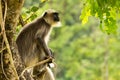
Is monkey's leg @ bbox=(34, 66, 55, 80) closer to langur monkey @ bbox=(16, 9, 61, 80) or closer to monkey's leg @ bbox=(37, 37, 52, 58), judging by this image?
langur monkey @ bbox=(16, 9, 61, 80)

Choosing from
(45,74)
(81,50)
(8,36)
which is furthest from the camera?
(81,50)

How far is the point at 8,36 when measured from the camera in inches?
114

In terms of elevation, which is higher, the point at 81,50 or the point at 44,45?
the point at 44,45

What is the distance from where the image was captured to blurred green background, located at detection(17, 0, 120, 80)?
18.9 metres

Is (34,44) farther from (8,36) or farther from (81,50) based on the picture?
(81,50)

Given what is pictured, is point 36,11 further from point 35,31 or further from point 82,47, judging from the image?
point 82,47

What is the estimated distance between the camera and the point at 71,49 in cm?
2167

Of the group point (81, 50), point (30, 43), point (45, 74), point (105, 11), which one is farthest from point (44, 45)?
point (81, 50)

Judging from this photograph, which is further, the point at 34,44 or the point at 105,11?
the point at 34,44

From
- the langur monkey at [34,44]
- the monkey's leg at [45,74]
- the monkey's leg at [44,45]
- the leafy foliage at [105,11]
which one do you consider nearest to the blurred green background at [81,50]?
the langur monkey at [34,44]

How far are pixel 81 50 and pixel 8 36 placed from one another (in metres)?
17.6

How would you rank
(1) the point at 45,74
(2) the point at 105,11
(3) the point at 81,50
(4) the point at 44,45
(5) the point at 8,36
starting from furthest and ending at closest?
(3) the point at 81,50 < (4) the point at 44,45 < (1) the point at 45,74 < (2) the point at 105,11 < (5) the point at 8,36

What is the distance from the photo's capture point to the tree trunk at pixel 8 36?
9.24ft

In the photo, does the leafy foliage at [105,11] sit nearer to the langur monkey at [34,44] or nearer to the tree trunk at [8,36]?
the tree trunk at [8,36]
